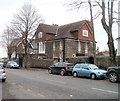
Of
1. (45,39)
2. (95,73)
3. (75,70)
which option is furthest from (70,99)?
(45,39)

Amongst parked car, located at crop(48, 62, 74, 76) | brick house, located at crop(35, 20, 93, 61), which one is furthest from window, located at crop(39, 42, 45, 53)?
parked car, located at crop(48, 62, 74, 76)

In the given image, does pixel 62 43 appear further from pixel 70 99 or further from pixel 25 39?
pixel 70 99

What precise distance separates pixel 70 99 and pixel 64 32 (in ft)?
105

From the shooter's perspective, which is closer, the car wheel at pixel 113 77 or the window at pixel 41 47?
the car wheel at pixel 113 77

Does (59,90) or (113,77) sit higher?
(113,77)

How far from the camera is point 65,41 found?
121ft

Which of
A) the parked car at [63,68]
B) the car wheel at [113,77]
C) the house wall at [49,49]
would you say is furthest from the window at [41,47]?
the car wheel at [113,77]

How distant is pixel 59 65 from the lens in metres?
21.5

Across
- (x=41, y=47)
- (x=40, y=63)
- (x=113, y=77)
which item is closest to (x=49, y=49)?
(x=41, y=47)

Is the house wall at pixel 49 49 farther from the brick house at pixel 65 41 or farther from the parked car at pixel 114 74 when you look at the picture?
the parked car at pixel 114 74

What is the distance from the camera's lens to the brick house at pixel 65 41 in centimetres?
3734

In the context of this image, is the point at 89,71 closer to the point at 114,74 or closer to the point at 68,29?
the point at 114,74

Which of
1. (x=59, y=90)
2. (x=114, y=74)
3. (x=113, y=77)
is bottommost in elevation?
(x=59, y=90)

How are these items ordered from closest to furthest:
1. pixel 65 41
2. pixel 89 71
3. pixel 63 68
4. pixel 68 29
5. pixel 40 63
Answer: pixel 89 71
pixel 63 68
pixel 40 63
pixel 65 41
pixel 68 29
